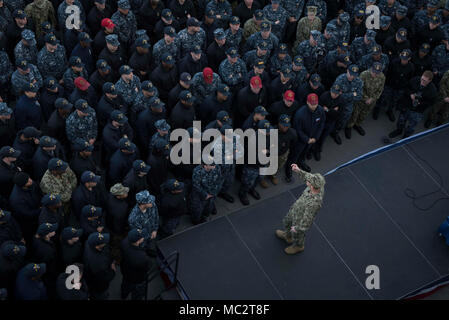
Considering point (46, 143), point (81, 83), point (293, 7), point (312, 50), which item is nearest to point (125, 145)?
point (46, 143)

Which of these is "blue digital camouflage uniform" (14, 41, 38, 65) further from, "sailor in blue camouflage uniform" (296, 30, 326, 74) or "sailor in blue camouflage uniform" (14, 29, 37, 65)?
"sailor in blue camouflage uniform" (296, 30, 326, 74)

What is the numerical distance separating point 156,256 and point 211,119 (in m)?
2.43

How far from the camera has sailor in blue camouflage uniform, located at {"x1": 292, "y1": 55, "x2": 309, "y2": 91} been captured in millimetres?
8648

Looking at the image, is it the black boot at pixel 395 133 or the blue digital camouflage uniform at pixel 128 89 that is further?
the black boot at pixel 395 133

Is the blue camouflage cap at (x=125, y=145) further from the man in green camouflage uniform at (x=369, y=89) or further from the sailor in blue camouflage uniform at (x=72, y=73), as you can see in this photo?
the man in green camouflage uniform at (x=369, y=89)

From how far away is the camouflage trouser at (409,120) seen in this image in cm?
945

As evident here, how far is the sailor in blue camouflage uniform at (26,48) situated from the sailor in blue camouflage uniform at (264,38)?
3.75 metres

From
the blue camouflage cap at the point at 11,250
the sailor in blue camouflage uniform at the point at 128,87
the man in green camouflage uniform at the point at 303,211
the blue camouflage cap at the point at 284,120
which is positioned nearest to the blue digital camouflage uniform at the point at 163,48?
the sailor in blue camouflage uniform at the point at 128,87

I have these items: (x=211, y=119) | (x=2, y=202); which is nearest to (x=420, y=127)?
(x=211, y=119)

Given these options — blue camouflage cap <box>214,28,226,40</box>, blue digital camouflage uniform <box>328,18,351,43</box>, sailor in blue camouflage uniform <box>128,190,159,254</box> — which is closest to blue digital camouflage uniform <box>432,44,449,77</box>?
blue digital camouflage uniform <box>328,18,351,43</box>

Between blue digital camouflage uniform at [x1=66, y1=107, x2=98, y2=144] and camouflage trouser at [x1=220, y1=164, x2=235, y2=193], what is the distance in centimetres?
205

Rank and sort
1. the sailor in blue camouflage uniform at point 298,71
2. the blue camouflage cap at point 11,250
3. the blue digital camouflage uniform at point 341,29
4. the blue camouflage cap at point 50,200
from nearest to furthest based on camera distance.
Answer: the blue camouflage cap at point 11,250 < the blue camouflage cap at point 50,200 < the sailor in blue camouflage uniform at point 298,71 < the blue digital camouflage uniform at point 341,29

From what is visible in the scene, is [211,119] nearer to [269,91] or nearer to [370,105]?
[269,91]

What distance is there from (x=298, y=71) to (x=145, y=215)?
401cm
